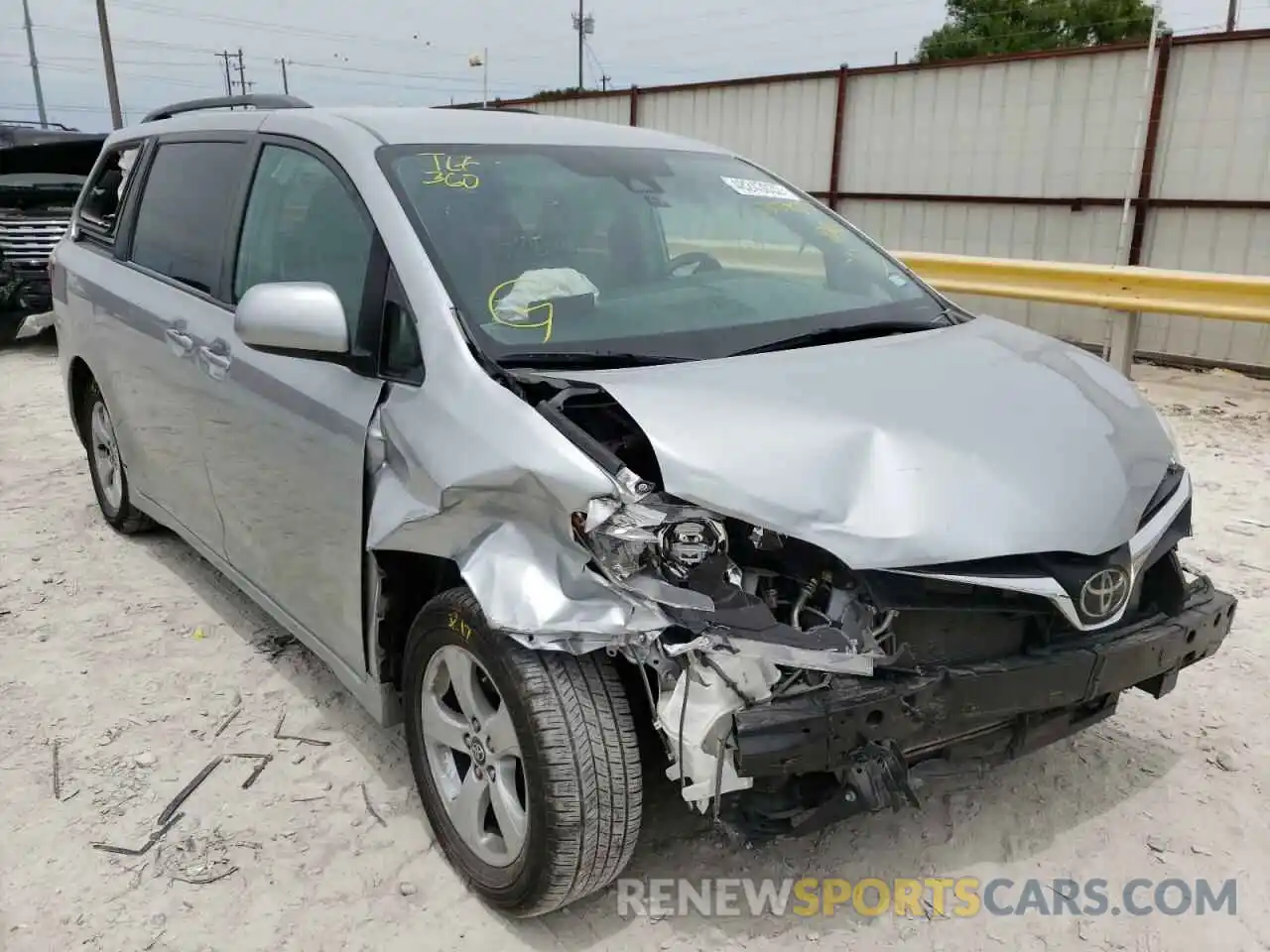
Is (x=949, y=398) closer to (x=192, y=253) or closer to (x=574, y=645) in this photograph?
(x=574, y=645)

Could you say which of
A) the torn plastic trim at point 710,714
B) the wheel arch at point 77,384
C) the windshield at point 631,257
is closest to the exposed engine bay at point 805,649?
the torn plastic trim at point 710,714

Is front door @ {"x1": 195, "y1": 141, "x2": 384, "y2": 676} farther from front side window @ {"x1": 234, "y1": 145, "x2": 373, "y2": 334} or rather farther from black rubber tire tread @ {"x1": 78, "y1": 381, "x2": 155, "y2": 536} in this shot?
black rubber tire tread @ {"x1": 78, "y1": 381, "x2": 155, "y2": 536}

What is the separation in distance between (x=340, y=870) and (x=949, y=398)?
6.31 ft

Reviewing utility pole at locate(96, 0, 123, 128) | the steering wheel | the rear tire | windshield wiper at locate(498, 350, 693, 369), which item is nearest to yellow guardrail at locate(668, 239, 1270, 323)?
the steering wheel

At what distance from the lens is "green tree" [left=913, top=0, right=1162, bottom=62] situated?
3488 centimetres

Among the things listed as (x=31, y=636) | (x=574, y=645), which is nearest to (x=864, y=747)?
(x=574, y=645)

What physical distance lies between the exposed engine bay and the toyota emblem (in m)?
0.01

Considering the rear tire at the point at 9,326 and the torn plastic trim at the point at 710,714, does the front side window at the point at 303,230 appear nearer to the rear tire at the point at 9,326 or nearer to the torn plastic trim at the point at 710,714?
the torn plastic trim at the point at 710,714

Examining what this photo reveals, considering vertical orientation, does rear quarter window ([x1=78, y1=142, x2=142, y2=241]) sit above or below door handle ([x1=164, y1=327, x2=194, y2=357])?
above

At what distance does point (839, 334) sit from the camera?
2.87m

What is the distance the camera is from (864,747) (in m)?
2.10

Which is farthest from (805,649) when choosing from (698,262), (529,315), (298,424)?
(298,424)

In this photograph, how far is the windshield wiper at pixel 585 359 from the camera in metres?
2.45

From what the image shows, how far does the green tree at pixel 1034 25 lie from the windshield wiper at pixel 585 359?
3602 centimetres
